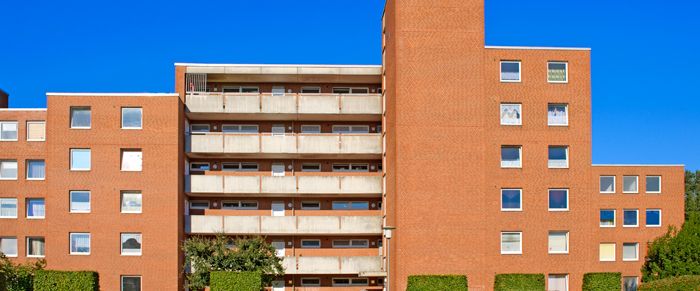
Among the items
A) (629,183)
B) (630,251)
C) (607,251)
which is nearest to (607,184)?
(629,183)

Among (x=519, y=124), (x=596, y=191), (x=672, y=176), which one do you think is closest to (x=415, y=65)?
(x=519, y=124)

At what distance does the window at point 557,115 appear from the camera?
42.9m

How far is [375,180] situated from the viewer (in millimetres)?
47750

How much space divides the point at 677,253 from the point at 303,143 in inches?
833

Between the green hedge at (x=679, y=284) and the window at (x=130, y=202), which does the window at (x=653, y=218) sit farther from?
the window at (x=130, y=202)

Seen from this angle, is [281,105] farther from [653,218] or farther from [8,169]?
[653,218]

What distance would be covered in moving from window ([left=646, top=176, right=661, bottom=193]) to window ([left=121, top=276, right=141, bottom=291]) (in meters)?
29.3

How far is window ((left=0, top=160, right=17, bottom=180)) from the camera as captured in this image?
153ft

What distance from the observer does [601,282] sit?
41.6 metres

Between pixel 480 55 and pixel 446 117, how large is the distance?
3598mm

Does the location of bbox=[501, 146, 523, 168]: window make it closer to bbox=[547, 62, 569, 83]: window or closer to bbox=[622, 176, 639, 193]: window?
bbox=[547, 62, 569, 83]: window

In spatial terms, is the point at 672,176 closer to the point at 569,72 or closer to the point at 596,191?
the point at 596,191

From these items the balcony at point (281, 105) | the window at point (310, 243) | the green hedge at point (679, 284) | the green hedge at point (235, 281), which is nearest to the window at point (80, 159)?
the balcony at point (281, 105)

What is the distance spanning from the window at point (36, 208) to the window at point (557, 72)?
28.5m
